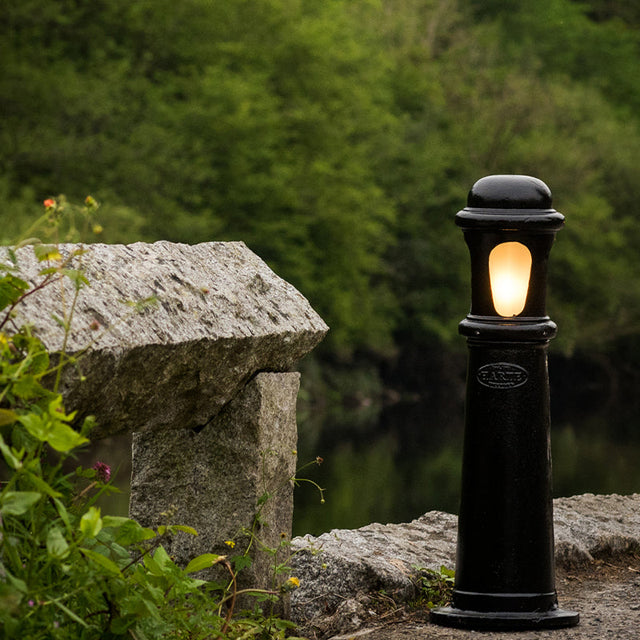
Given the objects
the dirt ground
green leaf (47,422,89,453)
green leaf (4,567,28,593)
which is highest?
green leaf (47,422,89,453)

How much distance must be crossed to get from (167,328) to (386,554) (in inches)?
66.3

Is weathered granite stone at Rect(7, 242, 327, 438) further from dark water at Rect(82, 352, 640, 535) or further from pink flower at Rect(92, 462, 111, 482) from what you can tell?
dark water at Rect(82, 352, 640, 535)

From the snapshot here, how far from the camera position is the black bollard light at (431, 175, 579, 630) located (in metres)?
3.88

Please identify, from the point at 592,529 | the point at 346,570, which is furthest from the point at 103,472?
the point at 592,529

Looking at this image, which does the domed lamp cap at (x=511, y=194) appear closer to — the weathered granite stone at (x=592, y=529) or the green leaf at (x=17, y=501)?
the weathered granite stone at (x=592, y=529)

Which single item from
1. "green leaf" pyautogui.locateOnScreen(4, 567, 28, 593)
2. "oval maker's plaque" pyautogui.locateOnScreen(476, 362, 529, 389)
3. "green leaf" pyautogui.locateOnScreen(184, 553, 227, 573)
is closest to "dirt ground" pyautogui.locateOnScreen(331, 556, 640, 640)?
"oval maker's plaque" pyautogui.locateOnScreen(476, 362, 529, 389)

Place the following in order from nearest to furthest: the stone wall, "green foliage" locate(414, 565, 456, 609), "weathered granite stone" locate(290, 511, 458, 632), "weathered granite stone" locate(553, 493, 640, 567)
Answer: the stone wall < "weathered granite stone" locate(290, 511, 458, 632) < "green foliage" locate(414, 565, 456, 609) < "weathered granite stone" locate(553, 493, 640, 567)

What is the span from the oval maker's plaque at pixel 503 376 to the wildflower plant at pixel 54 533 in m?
1.46

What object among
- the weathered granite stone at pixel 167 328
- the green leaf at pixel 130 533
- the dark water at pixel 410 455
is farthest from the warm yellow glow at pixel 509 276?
the dark water at pixel 410 455

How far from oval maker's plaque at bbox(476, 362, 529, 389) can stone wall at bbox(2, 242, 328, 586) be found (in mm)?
682

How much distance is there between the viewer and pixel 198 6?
99.2ft

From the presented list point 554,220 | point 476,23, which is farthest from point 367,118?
point 554,220

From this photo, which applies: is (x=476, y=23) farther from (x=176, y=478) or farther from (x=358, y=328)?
(x=176, y=478)

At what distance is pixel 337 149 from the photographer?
3206cm
